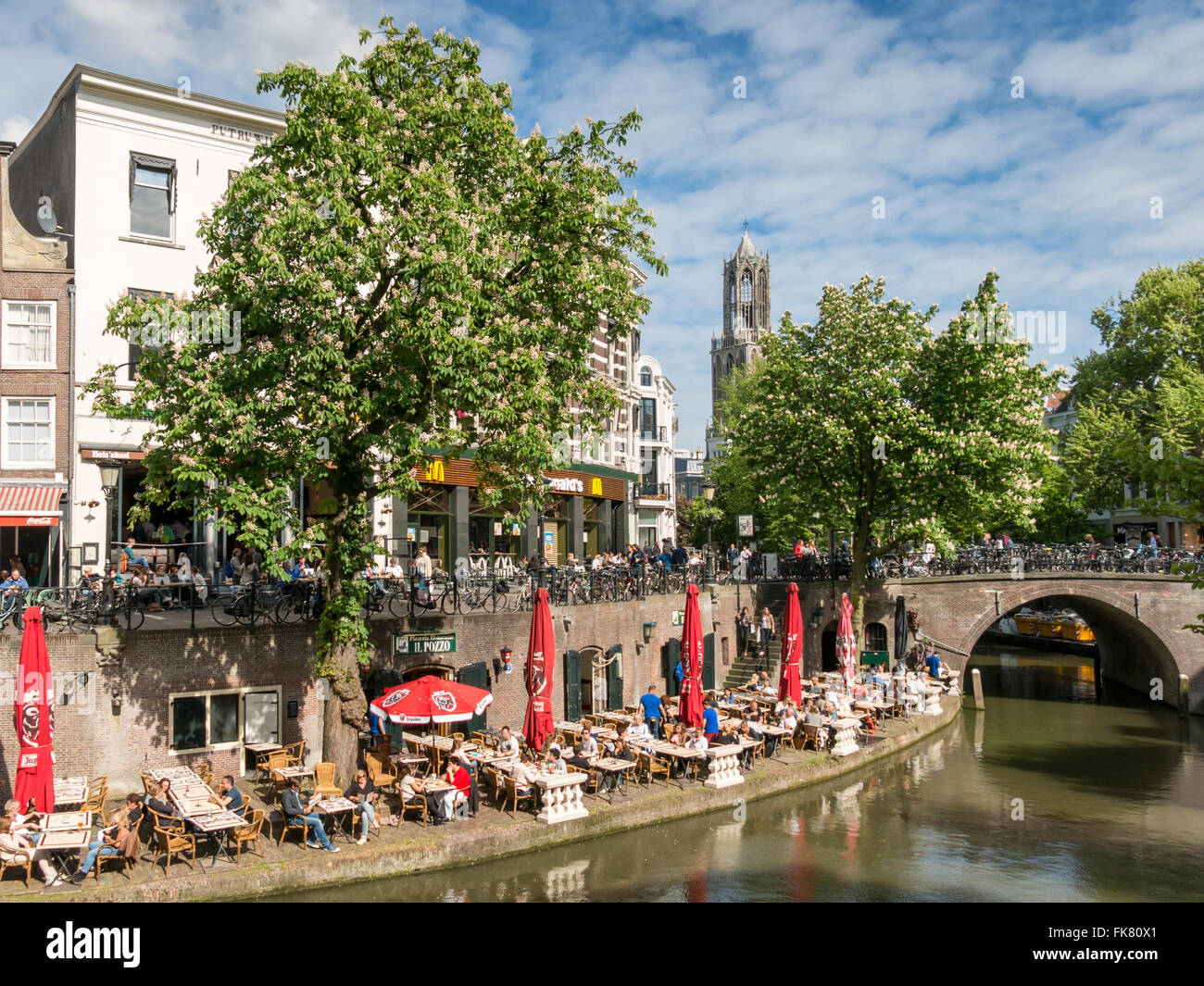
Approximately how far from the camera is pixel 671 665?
3002 cm

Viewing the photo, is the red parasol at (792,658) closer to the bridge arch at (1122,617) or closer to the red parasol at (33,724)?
the bridge arch at (1122,617)

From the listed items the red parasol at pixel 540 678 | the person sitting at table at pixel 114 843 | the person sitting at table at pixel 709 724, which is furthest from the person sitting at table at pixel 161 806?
the person sitting at table at pixel 709 724

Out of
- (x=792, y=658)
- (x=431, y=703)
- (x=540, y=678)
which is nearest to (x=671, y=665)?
(x=792, y=658)

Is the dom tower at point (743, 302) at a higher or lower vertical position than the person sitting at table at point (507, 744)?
higher

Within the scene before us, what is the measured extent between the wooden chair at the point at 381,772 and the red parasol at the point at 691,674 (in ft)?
22.2

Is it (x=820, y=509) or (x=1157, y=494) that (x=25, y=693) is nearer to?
(x=1157, y=494)

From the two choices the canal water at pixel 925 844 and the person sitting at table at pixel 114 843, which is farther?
the canal water at pixel 925 844

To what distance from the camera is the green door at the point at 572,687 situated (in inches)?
953

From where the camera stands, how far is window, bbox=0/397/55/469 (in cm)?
2258

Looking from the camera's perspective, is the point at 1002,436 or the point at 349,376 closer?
the point at 349,376

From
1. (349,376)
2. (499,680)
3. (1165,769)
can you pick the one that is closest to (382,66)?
(349,376)

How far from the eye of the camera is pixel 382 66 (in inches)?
642

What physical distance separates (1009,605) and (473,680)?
79.4 feet
